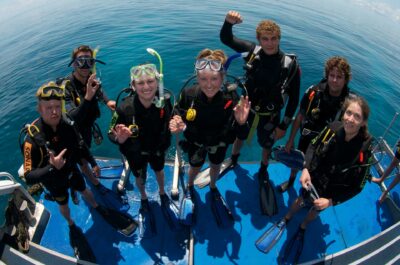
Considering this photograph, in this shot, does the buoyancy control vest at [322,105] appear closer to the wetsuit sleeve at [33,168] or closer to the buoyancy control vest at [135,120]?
the buoyancy control vest at [135,120]

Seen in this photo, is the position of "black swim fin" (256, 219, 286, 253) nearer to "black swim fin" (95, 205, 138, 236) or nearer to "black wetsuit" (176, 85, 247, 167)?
"black wetsuit" (176, 85, 247, 167)

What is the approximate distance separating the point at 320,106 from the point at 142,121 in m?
2.56

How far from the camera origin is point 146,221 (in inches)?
154

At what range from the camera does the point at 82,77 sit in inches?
146

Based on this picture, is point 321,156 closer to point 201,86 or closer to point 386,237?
point 386,237

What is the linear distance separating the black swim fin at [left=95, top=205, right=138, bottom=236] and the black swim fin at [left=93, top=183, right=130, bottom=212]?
0.65 ft

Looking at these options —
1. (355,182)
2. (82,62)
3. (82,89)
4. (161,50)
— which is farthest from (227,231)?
(161,50)

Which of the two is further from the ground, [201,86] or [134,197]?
[201,86]

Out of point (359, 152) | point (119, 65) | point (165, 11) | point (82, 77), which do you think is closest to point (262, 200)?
point (359, 152)

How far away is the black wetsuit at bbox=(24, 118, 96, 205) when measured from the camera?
8.81ft

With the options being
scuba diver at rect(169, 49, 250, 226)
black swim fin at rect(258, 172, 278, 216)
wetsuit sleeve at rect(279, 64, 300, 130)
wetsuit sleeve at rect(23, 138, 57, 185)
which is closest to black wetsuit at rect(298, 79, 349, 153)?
wetsuit sleeve at rect(279, 64, 300, 130)

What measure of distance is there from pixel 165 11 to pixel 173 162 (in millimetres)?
17287

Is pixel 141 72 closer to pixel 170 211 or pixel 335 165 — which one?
pixel 170 211

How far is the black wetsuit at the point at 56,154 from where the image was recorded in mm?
2686
